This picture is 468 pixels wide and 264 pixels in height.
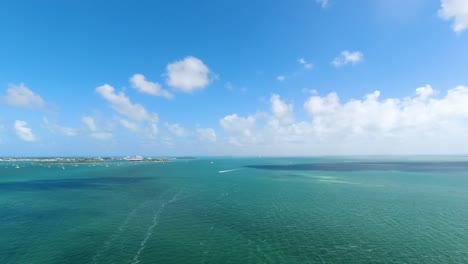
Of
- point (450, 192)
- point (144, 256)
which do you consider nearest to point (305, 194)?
point (450, 192)

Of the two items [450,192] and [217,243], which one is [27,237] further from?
[450,192]

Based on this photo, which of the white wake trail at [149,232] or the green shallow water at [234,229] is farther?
the green shallow water at [234,229]

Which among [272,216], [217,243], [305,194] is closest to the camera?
[217,243]

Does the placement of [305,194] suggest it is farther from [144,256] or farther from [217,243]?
[144,256]

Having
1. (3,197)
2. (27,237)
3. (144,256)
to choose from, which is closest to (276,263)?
(144,256)

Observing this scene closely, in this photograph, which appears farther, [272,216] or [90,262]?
[272,216]

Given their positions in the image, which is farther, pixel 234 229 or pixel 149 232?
pixel 234 229

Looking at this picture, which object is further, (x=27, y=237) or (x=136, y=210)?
(x=136, y=210)

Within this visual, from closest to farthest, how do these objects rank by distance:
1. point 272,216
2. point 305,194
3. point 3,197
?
1. point 272,216
2. point 3,197
3. point 305,194

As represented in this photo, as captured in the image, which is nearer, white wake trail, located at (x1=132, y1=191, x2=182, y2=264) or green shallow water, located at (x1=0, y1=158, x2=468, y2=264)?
white wake trail, located at (x1=132, y1=191, x2=182, y2=264)
